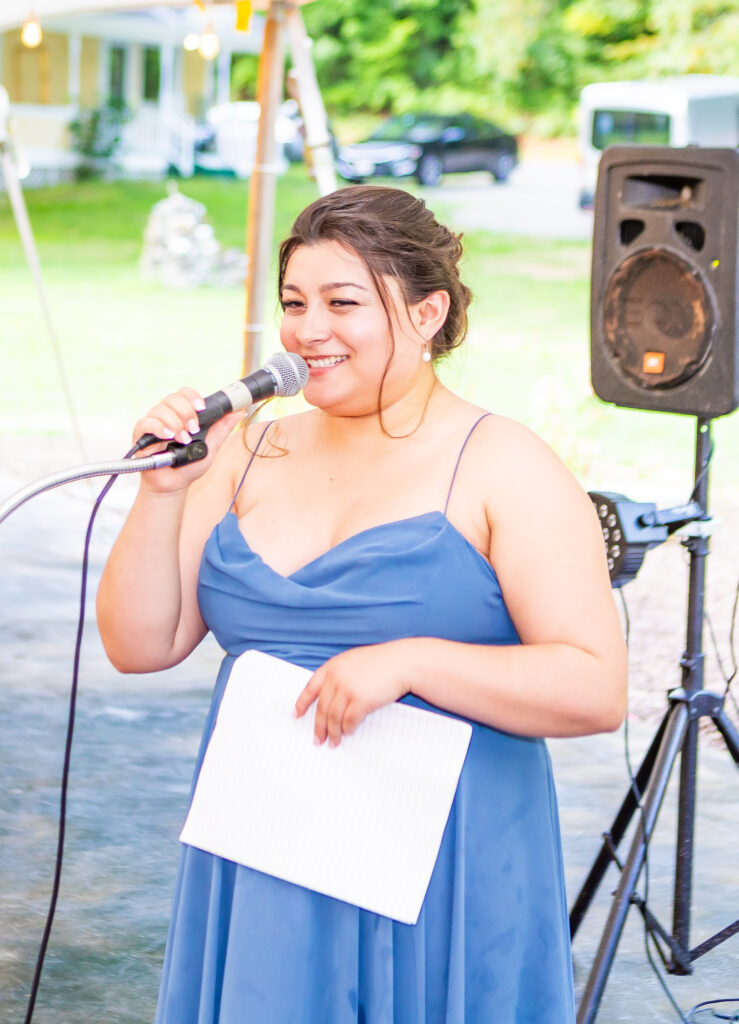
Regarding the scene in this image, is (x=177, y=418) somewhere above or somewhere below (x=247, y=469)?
above

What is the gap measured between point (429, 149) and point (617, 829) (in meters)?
20.1

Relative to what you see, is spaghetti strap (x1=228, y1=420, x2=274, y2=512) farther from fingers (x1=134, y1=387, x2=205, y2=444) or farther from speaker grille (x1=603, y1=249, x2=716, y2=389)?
speaker grille (x1=603, y1=249, x2=716, y2=389)

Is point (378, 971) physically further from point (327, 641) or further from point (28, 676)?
point (28, 676)

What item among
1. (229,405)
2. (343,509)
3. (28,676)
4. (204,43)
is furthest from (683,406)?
(204,43)

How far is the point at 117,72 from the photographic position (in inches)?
1019

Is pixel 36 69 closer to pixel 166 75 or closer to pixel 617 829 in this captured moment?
pixel 166 75

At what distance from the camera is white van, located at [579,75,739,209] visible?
18.3 m

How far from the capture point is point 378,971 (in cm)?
174

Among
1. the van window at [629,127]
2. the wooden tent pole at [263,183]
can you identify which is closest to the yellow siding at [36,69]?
the van window at [629,127]

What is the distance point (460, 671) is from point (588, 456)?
6.32 m

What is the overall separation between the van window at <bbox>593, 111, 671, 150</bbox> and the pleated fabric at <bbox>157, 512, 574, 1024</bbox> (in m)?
17.7

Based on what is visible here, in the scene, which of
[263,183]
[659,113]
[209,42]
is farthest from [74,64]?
[209,42]

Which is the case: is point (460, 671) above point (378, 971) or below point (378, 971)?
above

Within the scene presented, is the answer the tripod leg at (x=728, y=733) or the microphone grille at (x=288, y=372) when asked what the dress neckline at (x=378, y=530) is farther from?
the tripod leg at (x=728, y=733)
